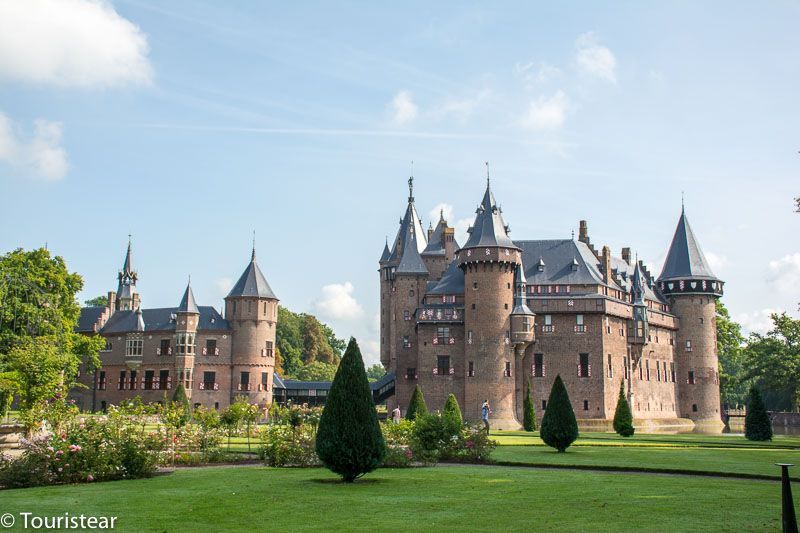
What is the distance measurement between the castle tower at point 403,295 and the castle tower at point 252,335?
10.6 m

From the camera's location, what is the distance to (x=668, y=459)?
2791cm

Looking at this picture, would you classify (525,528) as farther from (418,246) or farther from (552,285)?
(418,246)

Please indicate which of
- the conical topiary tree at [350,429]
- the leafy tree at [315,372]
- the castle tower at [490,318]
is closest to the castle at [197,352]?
the castle tower at [490,318]

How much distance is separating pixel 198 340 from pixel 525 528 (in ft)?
211

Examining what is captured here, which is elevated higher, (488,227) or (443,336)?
(488,227)

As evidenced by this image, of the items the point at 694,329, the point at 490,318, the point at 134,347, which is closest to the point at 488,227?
the point at 490,318

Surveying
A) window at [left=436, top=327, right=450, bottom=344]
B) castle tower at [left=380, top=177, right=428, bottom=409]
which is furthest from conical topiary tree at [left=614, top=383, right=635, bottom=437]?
castle tower at [left=380, top=177, right=428, bottom=409]

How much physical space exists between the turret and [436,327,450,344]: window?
2004 millimetres

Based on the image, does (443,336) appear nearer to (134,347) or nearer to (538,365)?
(538,365)

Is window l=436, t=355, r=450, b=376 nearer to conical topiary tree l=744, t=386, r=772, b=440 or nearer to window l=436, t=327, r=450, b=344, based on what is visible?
window l=436, t=327, r=450, b=344

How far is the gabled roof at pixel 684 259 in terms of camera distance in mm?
75625

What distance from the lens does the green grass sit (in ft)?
43.8

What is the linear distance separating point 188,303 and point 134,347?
837cm

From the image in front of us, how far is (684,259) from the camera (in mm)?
76312
